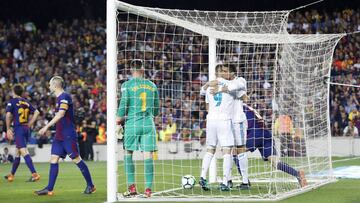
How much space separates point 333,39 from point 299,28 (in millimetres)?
17175

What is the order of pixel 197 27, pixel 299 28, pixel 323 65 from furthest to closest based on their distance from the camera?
pixel 299 28 → pixel 323 65 → pixel 197 27

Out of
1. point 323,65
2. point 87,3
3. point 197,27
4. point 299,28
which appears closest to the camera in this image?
point 197,27

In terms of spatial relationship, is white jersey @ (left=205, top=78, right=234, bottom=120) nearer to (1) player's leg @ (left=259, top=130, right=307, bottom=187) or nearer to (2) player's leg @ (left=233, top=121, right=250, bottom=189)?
(2) player's leg @ (left=233, top=121, right=250, bottom=189)

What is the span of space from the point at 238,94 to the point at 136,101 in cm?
176

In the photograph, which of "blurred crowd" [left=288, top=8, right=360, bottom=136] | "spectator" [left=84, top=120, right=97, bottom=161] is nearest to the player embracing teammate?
"blurred crowd" [left=288, top=8, right=360, bottom=136]

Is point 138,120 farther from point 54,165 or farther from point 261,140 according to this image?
point 261,140

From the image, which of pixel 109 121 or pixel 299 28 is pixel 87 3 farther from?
pixel 109 121

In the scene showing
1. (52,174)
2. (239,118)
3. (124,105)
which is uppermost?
(124,105)

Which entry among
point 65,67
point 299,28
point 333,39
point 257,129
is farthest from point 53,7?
point 257,129

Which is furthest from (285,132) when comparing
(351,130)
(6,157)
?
(6,157)

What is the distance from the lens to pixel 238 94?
43.7 feet

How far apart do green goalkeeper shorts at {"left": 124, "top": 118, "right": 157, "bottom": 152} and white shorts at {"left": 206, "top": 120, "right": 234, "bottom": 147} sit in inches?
45.9

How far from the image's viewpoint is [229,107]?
13.3 meters

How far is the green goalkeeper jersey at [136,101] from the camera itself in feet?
41.3
